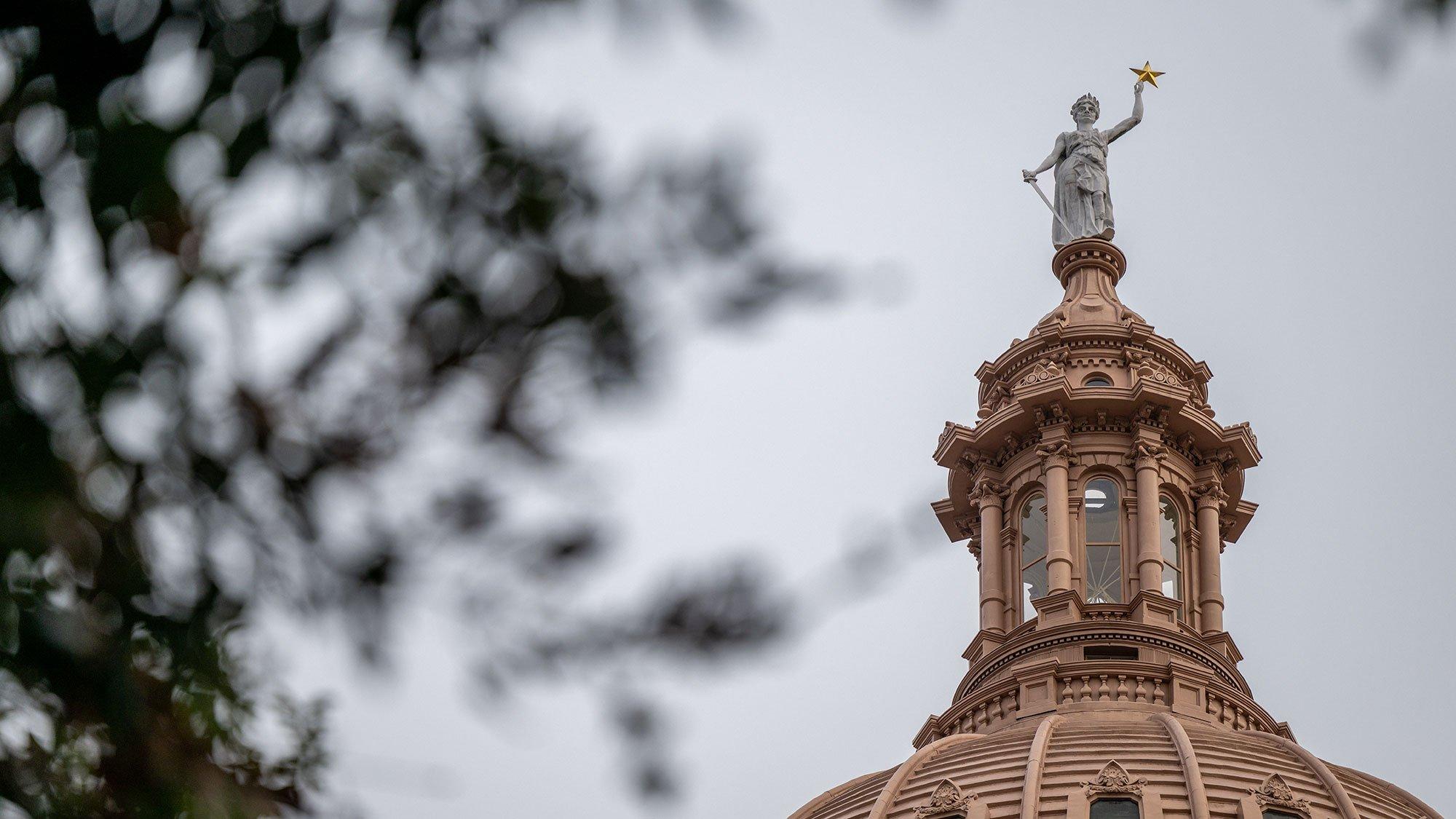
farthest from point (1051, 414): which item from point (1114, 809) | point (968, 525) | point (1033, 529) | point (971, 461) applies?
point (1114, 809)

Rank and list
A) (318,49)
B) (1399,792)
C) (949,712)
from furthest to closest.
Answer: (949,712) → (1399,792) → (318,49)

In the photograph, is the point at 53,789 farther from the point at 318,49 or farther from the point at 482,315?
the point at 318,49

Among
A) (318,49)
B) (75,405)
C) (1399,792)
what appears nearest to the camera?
(75,405)

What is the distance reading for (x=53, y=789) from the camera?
8.52 meters

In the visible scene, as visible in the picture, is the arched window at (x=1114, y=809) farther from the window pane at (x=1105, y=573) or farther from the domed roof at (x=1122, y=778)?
the window pane at (x=1105, y=573)

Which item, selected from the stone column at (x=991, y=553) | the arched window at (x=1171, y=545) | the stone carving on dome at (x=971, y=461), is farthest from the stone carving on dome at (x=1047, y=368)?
the arched window at (x=1171, y=545)

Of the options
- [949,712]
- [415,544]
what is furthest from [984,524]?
[415,544]

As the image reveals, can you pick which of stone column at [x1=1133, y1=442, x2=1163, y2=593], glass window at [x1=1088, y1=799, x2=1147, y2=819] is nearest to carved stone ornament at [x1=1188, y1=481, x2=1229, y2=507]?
stone column at [x1=1133, y1=442, x2=1163, y2=593]

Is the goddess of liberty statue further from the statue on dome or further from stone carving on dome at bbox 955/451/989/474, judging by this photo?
stone carving on dome at bbox 955/451/989/474

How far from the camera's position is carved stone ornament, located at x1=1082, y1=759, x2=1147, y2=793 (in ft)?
146

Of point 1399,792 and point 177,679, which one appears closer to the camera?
point 177,679

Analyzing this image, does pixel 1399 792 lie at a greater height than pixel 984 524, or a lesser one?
lesser

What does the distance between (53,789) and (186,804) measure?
1.53 ft

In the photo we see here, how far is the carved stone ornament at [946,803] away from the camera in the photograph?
44844 millimetres
